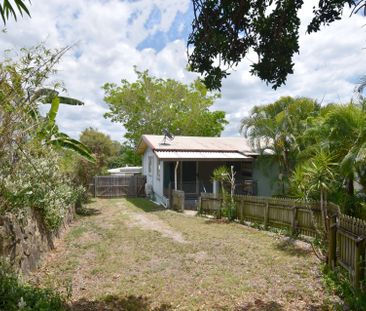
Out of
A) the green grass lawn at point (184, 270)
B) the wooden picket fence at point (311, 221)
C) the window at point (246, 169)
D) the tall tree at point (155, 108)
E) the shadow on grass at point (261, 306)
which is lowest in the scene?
the shadow on grass at point (261, 306)

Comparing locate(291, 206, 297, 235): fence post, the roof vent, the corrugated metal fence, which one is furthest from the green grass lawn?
the corrugated metal fence

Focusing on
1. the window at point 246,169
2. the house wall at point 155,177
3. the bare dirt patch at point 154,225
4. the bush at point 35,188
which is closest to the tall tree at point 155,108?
the house wall at point 155,177

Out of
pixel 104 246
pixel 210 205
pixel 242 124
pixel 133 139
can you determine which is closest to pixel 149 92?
pixel 133 139

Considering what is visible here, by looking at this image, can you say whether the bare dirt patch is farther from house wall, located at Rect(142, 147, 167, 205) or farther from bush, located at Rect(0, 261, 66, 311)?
bush, located at Rect(0, 261, 66, 311)

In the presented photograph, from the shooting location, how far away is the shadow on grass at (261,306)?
19.7 feet

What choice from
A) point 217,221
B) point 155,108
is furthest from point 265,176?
point 155,108

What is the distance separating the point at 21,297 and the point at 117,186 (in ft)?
69.5

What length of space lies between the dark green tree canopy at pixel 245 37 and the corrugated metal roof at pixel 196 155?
1276cm

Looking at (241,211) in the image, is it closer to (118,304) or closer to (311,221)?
(311,221)

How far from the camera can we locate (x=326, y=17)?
587 centimetres

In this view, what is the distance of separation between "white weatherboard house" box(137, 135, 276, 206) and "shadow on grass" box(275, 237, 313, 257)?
30.1 ft

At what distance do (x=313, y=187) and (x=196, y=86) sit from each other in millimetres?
34190

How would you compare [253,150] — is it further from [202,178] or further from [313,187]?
[313,187]

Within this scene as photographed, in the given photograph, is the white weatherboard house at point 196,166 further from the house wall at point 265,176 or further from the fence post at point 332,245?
the fence post at point 332,245
